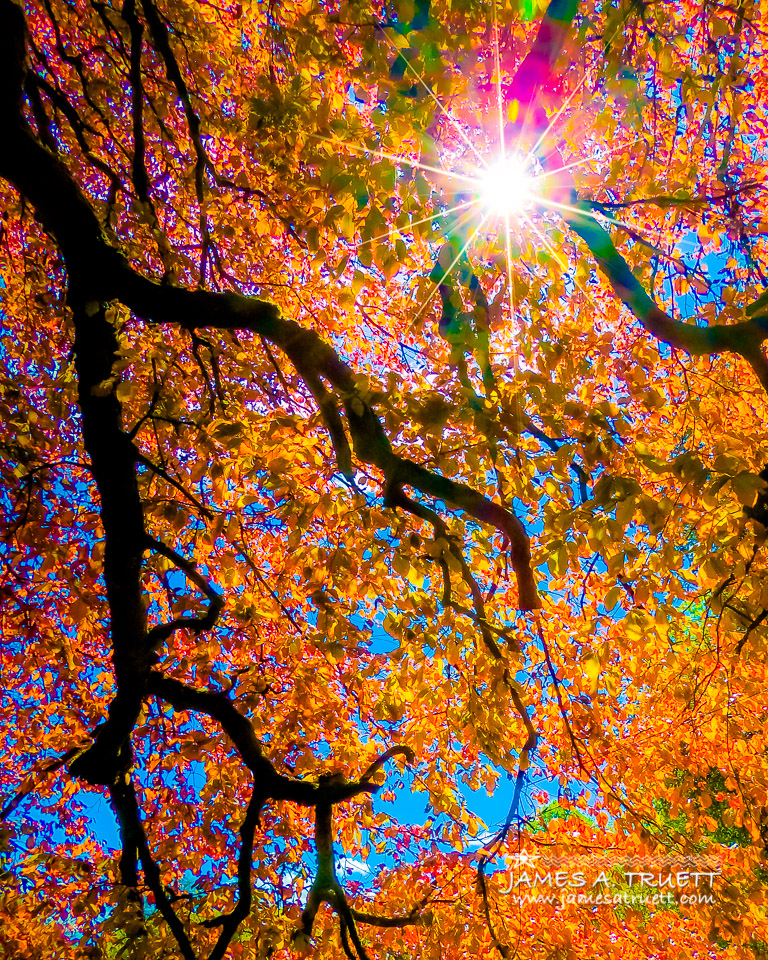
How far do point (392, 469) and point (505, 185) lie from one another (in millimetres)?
2552

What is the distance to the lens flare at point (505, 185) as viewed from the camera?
142 inches

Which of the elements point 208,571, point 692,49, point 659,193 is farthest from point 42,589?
point 692,49

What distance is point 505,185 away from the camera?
12.5ft

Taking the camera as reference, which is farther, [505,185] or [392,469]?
[505,185]

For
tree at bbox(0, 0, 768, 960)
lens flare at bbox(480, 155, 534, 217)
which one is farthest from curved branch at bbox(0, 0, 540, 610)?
lens flare at bbox(480, 155, 534, 217)

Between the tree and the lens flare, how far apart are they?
0.03 meters

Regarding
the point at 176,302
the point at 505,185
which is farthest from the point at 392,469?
the point at 505,185

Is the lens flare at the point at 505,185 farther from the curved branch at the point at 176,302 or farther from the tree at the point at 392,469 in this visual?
the curved branch at the point at 176,302

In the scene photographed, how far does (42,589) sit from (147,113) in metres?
6.89

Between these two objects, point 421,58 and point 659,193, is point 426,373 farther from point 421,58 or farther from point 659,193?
point 421,58

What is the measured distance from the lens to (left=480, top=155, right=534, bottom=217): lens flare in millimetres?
3619

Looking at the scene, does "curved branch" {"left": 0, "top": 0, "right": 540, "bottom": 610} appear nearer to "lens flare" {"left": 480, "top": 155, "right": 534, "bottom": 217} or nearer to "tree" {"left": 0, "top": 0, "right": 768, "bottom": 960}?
"tree" {"left": 0, "top": 0, "right": 768, "bottom": 960}

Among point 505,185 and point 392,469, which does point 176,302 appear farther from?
point 505,185

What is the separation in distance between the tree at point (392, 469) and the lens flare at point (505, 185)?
0.03m
